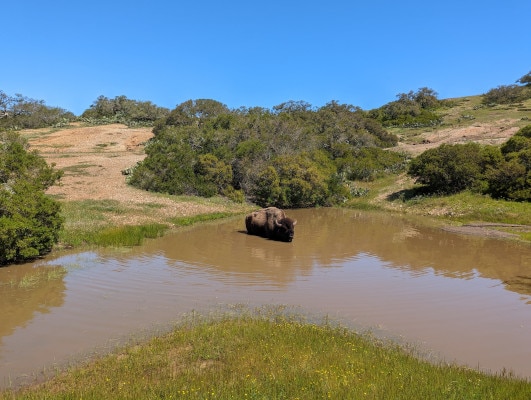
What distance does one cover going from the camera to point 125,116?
9000cm

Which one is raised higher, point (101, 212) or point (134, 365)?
point (101, 212)

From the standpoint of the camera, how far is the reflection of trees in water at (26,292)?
11.1 metres

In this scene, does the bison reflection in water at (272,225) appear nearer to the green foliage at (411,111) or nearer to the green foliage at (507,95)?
the green foliage at (411,111)

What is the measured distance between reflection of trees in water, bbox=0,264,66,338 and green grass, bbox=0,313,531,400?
4038 mm

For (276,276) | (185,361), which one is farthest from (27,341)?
(276,276)

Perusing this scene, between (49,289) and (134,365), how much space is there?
23.6ft

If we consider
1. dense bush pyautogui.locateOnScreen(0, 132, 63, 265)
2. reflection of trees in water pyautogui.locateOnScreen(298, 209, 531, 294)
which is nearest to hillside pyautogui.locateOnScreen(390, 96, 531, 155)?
reflection of trees in water pyautogui.locateOnScreen(298, 209, 531, 294)

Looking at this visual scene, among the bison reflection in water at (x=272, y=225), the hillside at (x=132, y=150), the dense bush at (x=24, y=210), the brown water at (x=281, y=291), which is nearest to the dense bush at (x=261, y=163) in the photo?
the hillside at (x=132, y=150)

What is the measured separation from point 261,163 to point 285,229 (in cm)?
1947

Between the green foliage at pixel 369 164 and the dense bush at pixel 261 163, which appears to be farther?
the green foliage at pixel 369 164

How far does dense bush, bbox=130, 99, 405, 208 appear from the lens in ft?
128

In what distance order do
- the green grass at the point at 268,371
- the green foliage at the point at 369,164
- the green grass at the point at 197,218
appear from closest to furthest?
the green grass at the point at 268,371 → the green grass at the point at 197,218 → the green foliage at the point at 369,164

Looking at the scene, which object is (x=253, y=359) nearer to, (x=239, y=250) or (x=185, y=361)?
(x=185, y=361)

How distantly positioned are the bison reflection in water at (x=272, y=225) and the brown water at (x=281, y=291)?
0.73m
